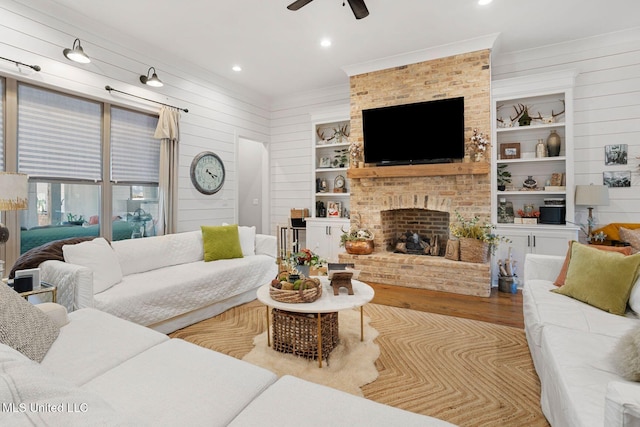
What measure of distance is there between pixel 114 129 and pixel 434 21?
3.91m

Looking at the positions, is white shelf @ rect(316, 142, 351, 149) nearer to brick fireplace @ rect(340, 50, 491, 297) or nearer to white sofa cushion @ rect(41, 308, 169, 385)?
brick fireplace @ rect(340, 50, 491, 297)

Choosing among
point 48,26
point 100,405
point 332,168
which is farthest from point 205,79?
point 100,405

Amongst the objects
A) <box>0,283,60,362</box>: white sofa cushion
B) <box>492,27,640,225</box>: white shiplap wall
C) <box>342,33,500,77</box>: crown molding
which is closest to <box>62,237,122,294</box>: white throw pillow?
<box>0,283,60,362</box>: white sofa cushion

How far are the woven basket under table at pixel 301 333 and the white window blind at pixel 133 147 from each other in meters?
2.88

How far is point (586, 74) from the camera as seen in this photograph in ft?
13.6

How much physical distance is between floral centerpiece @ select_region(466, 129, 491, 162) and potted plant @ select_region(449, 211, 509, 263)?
79 cm

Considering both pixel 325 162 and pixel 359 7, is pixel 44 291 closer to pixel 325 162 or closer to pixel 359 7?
pixel 359 7

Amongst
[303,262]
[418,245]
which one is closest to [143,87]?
[303,262]

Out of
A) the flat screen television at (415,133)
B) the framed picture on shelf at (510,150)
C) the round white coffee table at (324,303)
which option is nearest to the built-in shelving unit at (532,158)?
the framed picture on shelf at (510,150)

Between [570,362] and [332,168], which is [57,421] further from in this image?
[332,168]

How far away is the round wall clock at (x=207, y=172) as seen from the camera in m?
4.84

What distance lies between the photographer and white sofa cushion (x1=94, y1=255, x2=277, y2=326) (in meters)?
2.61

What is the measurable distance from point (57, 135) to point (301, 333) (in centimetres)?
327

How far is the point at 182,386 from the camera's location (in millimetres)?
1266
